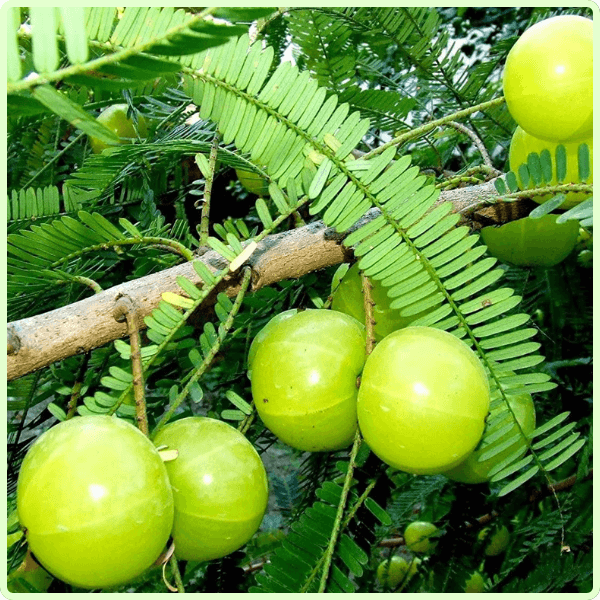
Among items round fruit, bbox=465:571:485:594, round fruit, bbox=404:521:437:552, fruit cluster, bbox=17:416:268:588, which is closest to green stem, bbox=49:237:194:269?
fruit cluster, bbox=17:416:268:588

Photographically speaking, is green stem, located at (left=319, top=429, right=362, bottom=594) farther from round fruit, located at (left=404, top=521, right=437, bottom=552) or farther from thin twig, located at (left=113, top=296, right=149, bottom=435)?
round fruit, located at (left=404, top=521, right=437, bottom=552)

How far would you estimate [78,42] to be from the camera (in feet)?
1.10

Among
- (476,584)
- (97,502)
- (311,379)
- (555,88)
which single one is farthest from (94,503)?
(476,584)

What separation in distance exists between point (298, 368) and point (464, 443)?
0.52 feet

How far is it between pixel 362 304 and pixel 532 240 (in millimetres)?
296

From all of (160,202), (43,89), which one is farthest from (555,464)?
(160,202)

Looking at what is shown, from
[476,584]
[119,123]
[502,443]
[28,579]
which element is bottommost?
[476,584]

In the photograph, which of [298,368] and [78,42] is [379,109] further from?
[78,42]

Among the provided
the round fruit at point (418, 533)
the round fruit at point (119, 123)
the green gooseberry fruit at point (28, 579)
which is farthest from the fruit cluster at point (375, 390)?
the round fruit at point (418, 533)

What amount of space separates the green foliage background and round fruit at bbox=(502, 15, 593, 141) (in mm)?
79

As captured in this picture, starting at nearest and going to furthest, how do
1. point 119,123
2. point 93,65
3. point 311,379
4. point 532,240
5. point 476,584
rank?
point 93,65 → point 311,379 → point 532,240 → point 119,123 → point 476,584

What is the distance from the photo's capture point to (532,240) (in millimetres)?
855

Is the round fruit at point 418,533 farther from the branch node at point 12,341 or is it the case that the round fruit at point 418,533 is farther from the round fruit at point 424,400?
the branch node at point 12,341

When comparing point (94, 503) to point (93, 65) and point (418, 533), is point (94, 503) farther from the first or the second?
point (418, 533)
